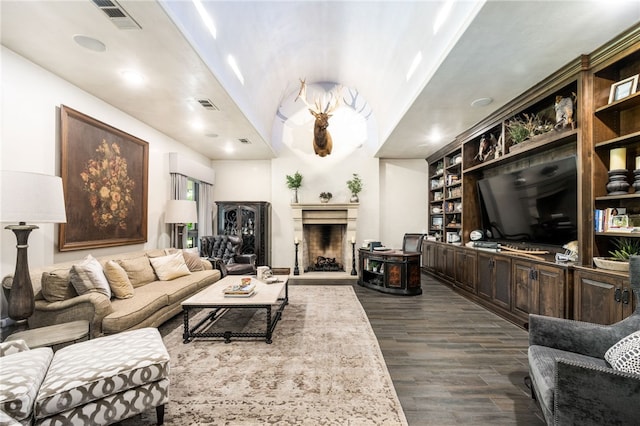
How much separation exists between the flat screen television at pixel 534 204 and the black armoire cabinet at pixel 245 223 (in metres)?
4.24

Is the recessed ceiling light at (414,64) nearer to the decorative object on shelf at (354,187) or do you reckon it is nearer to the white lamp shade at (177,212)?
the decorative object on shelf at (354,187)

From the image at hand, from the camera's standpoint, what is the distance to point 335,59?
17.3ft

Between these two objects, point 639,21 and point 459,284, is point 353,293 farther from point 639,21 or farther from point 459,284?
point 639,21

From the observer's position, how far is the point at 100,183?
3.40 meters

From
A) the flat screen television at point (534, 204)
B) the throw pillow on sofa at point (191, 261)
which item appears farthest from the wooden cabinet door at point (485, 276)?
the throw pillow on sofa at point (191, 261)

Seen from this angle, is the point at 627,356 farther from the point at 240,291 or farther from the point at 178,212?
the point at 178,212

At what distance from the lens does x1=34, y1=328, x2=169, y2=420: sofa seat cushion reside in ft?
4.44

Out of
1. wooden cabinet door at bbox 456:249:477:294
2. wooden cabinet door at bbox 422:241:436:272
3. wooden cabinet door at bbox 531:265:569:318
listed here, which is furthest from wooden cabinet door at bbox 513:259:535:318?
wooden cabinet door at bbox 422:241:436:272

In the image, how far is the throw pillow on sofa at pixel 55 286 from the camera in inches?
94.1

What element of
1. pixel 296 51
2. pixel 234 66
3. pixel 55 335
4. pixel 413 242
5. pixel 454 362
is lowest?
pixel 454 362

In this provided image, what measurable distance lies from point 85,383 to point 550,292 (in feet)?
12.4

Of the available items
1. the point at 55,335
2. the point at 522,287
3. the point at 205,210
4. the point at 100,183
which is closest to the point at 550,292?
the point at 522,287

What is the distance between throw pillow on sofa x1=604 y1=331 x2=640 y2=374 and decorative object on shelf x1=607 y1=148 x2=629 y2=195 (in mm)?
1569

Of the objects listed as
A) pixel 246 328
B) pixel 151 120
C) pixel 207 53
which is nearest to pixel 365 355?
pixel 246 328
